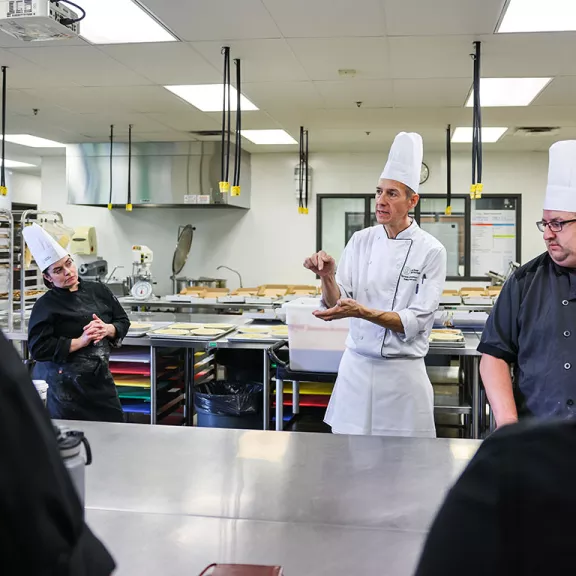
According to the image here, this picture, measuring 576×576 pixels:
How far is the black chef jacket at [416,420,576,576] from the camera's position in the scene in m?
0.40

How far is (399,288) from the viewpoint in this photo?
101 inches

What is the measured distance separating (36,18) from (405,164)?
1766 millimetres

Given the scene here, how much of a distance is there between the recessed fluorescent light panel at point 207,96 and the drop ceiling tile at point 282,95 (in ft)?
0.37

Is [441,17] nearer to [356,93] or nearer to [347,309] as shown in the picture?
[356,93]

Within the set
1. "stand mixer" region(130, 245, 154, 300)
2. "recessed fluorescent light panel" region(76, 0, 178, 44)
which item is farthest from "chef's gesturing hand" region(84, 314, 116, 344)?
"stand mixer" region(130, 245, 154, 300)

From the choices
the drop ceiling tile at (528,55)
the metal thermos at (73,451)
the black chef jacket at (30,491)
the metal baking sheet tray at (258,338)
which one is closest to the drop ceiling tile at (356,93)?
the drop ceiling tile at (528,55)

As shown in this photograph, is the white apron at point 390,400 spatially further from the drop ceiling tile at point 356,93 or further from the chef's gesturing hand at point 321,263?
the drop ceiling tile at point 356,93

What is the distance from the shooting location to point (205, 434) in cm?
185

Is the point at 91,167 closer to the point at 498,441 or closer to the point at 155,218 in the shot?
the point at 155,218

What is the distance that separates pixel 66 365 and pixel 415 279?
176cm

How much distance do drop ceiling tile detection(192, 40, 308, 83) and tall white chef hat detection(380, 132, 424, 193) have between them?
159 cm

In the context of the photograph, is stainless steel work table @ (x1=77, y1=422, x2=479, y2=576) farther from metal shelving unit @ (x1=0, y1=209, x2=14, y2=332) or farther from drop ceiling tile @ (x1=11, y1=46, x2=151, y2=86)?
drop ceiling tile @ (x1=11, y1=46, x2=151, y2=86)

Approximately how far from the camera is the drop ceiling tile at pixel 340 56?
387cm

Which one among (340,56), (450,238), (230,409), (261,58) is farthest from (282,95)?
(450,238)
